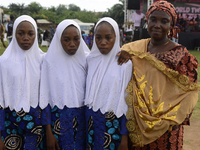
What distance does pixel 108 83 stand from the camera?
211 cm

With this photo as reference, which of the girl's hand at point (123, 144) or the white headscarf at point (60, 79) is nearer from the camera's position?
the girl's hand at point (123, 144)

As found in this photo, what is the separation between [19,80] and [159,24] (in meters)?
1.48

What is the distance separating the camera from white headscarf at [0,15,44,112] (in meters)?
2.14

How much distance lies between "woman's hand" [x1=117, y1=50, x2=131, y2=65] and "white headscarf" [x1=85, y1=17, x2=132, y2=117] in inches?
1.4

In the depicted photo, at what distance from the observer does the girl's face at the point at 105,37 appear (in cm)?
212

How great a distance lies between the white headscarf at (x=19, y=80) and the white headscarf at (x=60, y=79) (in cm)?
9

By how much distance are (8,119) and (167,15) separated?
189cm

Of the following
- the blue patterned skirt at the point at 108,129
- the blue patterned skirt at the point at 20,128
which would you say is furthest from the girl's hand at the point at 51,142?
the blue patterned skirt at the point at 108,129

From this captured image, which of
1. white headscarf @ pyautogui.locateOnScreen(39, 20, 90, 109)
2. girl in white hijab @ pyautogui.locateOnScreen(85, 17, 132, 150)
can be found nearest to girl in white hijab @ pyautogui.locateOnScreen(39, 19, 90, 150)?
white headscarf @ pyautogui.locateOnScreen(39, 20, 90, 109)

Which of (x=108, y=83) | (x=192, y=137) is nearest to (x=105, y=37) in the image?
(x=108, y=83)

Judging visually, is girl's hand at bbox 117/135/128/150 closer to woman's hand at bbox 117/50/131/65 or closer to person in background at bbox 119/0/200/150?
person in background at bbox 119/0/200/150

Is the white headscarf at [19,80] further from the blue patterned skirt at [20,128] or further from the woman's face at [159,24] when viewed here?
the woman's face at [159,24]

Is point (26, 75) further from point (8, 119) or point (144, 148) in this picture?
point (144, 148)

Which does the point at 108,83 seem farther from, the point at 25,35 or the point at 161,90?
the point at 25,35
